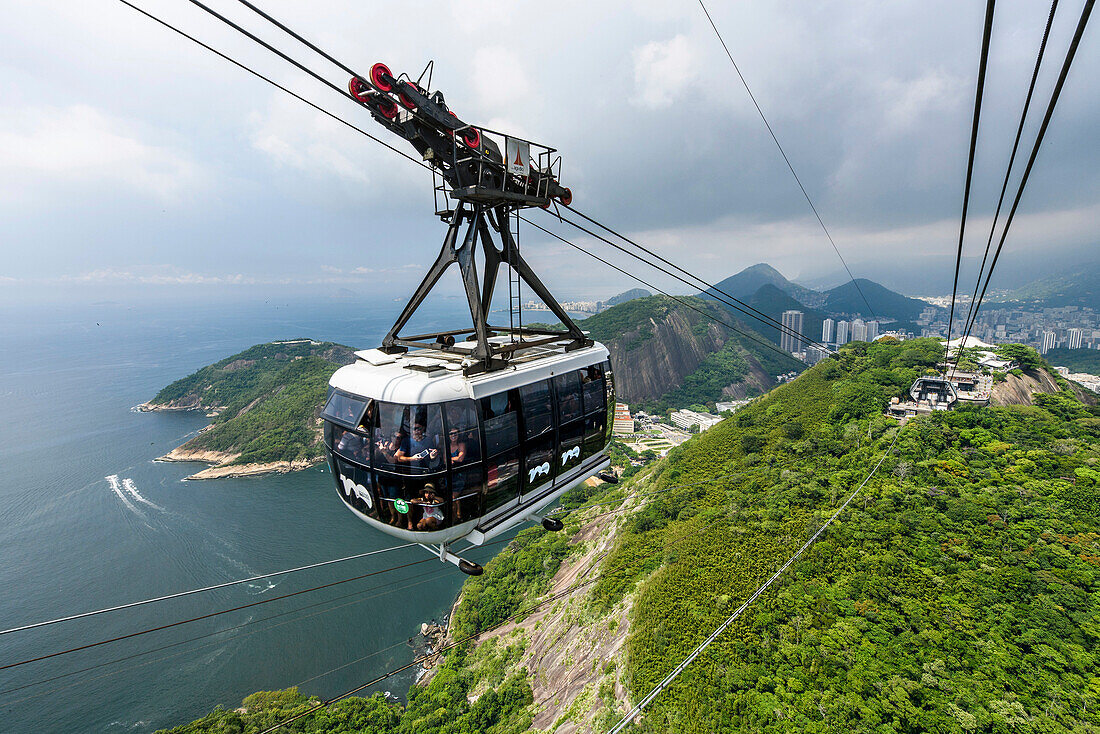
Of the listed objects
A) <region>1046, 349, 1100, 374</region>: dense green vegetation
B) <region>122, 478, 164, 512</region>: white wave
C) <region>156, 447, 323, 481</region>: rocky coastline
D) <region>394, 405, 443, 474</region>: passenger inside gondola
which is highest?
<region>394, 405, 443, 474</region>: passenger inside gondola

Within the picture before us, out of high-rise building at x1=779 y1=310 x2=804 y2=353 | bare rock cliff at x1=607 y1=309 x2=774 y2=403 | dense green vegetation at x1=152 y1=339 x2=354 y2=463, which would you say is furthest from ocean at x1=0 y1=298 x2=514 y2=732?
high-rise building at x1=779 y1=310 x2=804 y2=353

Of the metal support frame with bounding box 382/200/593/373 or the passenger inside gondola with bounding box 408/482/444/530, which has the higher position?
the metal support frame with bounding box 382/200/593/373

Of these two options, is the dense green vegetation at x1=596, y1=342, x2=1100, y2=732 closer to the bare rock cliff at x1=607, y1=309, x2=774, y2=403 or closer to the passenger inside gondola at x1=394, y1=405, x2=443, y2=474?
the passenger inside gondola at x1=394, y1=405, x2=443, y2=474

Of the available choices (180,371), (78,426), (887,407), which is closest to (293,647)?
(887,407)

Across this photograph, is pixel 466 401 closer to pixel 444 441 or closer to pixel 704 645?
pixel 444 441

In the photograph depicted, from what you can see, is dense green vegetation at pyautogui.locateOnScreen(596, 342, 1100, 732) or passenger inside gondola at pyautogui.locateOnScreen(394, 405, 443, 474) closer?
passenger inside gondola at pyautogui.locateOnScreen(394, 405, 443, 474)

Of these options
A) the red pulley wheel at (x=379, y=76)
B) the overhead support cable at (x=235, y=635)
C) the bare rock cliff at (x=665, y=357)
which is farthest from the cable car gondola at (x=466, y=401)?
the bare rock cliff at (x=665, y=357)

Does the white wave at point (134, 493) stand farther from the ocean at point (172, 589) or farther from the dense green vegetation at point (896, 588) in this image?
the dense green vegetation at point (896, 588)
